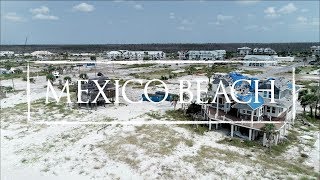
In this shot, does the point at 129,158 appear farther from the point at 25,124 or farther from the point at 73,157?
the point at 25,124

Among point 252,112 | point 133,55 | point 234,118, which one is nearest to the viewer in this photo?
point 252,112

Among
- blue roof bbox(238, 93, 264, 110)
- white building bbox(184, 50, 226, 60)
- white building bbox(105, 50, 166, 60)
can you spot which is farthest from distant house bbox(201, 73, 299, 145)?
white building bbox(105, 50, 166, 60)

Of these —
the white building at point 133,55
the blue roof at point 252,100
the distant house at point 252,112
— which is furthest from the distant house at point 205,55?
the blue roof at point 252,100

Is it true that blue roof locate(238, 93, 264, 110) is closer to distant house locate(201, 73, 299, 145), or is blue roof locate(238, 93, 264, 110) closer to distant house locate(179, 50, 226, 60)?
distant house locate(201, 73, 299, 145)

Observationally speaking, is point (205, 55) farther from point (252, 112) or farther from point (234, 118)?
point (252, 112)

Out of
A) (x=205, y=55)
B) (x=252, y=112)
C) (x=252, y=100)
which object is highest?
(x=205, y=55)

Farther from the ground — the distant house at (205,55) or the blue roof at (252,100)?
the distant house at (205,55)

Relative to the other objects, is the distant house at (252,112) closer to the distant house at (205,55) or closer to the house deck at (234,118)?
the house deck at (234,118)

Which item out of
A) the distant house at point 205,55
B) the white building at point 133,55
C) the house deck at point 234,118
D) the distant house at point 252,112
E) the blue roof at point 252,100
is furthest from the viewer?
the white building at point 133,55

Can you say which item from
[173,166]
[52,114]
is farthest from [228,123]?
[52,114]

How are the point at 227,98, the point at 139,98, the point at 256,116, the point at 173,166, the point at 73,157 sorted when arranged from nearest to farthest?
the point at 173,166
the point at 73,157
the point at 256,116
the point at 227,98
the point at 139,98

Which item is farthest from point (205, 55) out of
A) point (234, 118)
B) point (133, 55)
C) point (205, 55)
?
point (234, 118)
